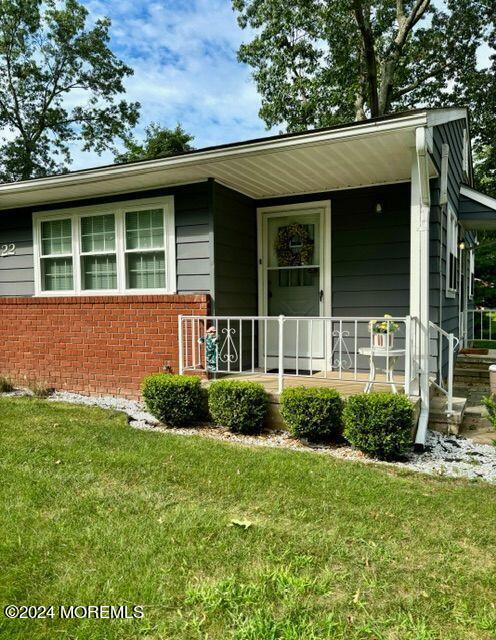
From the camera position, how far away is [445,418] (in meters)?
4.56

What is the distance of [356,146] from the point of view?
14.4 ft

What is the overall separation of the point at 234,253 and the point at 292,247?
0.88 meters

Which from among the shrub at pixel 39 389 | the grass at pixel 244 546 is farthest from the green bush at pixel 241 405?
the shrub at pixel 39 389

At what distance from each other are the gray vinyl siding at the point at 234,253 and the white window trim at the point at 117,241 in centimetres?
62

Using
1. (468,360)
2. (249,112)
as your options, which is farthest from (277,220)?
(249,112)

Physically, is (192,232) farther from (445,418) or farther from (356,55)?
(356,55)

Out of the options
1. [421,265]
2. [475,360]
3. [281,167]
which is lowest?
[475,360]

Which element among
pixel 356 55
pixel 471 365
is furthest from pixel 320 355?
pixel 356 55

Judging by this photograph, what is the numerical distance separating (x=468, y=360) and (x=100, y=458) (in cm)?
601

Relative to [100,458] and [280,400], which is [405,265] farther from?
[100,458]

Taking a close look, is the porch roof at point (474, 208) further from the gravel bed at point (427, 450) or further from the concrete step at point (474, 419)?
the gravel bed at point (427, 450)

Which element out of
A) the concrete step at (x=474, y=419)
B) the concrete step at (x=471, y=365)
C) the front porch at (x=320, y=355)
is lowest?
the concrete step at (x=474, y=419)

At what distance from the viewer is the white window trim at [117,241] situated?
231 inches

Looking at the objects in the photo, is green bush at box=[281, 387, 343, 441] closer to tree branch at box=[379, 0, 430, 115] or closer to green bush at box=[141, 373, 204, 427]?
green bush at box=[141, 373, 204, 427]
